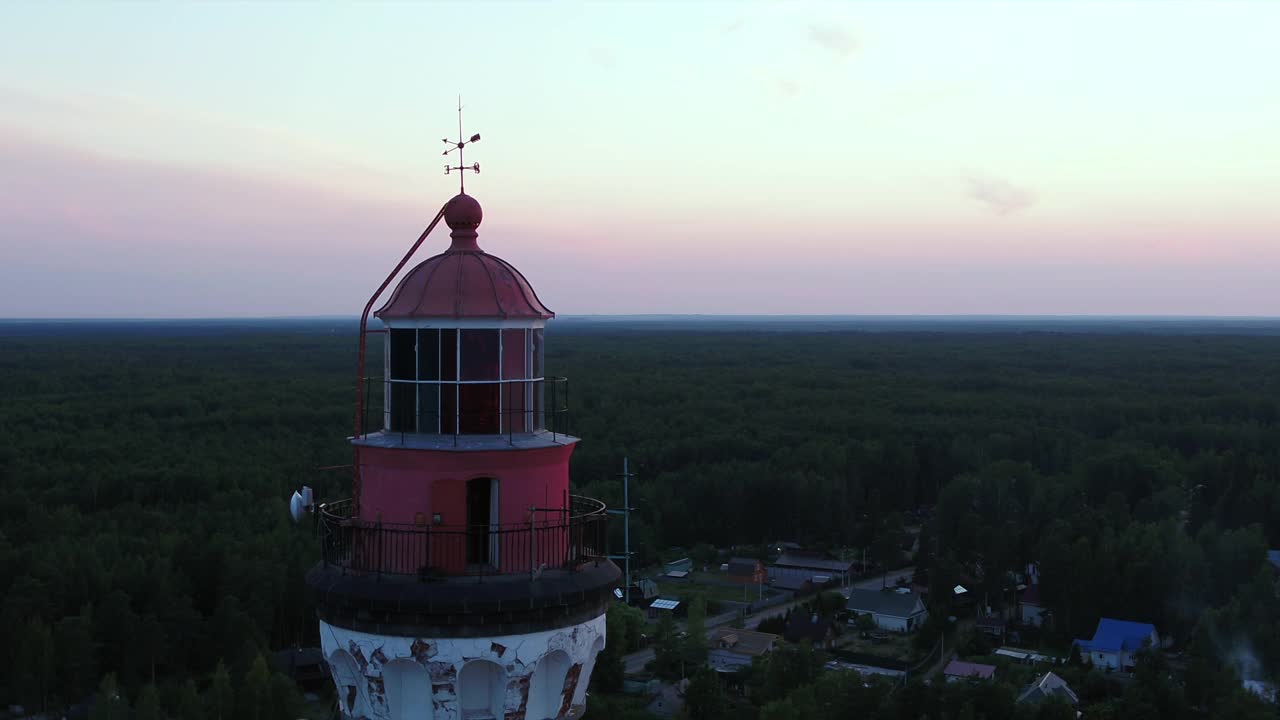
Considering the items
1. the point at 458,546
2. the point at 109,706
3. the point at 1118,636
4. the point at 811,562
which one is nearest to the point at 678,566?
the point at 811,562

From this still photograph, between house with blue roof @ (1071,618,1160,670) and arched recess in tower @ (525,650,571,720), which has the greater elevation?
arched recess in tower @ (525,650,571,720)

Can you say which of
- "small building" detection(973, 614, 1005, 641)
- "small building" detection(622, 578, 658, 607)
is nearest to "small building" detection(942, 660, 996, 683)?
"small building" detection(973, 614, 1005, 641)

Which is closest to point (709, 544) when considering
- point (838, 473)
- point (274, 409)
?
point (838, 473)

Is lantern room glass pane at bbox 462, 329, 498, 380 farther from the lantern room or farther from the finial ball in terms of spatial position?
the finial ball

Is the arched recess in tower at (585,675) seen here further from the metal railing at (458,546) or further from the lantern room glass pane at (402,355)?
the lantern room glass pane at (402,355)

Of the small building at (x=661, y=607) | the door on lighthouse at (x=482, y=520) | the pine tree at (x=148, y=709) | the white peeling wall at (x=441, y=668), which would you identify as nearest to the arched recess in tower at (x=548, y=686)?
the white peeling wall at (x=441, y=668)
